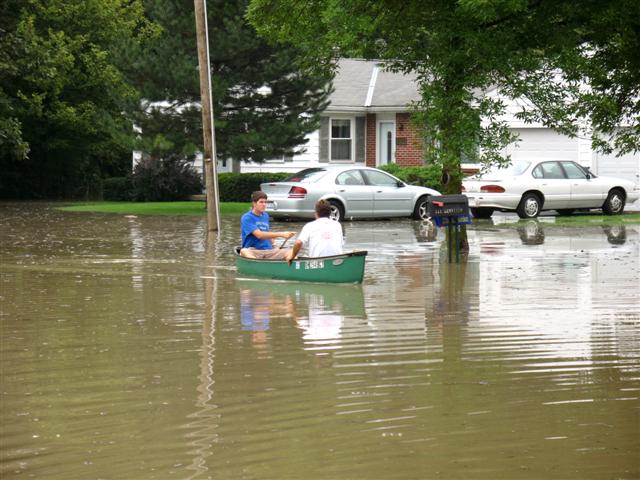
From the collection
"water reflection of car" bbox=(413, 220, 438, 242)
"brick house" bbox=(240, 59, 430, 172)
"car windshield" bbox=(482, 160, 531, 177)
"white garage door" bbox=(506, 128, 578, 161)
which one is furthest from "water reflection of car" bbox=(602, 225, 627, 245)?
"brick house" bbox=(240, 59, 430, 172)

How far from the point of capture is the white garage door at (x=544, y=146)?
45781 millimetres

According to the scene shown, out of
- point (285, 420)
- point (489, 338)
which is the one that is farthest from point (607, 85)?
point (285, 420)

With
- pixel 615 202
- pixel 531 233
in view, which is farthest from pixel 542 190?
pixel 531 233

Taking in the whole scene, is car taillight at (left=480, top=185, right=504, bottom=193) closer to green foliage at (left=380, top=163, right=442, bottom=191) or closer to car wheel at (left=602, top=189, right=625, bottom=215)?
car wheel at (left=602, top=189, right=625, bottom=215)

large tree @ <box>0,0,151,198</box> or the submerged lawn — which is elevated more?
large tree @ <box>0,0,151,198</box>

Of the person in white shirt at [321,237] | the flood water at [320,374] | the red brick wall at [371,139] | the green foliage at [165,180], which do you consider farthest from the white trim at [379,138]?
the person in white shirt at [321,237]

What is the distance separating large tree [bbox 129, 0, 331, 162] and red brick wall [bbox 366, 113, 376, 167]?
31.8ft

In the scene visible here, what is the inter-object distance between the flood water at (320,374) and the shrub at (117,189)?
92.0 ft

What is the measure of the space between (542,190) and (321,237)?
60.2ft

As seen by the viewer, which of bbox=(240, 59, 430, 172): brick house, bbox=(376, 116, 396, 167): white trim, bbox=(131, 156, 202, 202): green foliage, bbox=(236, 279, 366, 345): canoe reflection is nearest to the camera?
bbox=(236, 279, 366, 345): canoe reflection

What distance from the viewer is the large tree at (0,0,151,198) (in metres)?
39.4

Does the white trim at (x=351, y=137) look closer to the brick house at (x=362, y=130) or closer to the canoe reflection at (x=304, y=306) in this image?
the brick house at (x=362, y=130)

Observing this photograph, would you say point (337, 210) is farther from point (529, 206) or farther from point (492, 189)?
point (529, 206)

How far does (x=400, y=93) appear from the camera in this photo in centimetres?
4947
